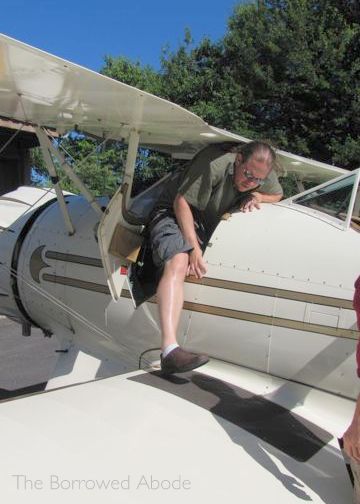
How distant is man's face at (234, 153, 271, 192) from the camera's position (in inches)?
135

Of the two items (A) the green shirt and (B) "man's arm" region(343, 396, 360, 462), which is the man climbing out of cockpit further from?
(B) "man's arm" region(343, 396, 360, 462)

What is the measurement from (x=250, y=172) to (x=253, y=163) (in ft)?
0.21

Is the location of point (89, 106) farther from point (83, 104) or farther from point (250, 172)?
point (250, 172)

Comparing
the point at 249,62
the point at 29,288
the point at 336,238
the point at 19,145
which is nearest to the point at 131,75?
the point at 249,62

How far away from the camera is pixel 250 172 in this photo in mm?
3463

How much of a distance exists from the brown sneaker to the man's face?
3.93 ft

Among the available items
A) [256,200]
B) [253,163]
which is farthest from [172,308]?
[253,163]

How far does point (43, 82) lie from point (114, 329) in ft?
6.00

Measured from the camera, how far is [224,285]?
131 inches

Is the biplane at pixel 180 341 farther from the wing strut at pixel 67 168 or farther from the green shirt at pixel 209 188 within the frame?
the green shirt at pixel 209 188

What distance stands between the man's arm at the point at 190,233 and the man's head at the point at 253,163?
0.40 metres

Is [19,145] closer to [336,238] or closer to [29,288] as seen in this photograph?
[29,288]

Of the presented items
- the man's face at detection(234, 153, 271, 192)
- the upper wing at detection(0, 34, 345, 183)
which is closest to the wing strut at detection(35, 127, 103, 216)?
the upper wing at detection(0, 34, 345, 183)

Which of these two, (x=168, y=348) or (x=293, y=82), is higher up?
(x=293, y=82)
